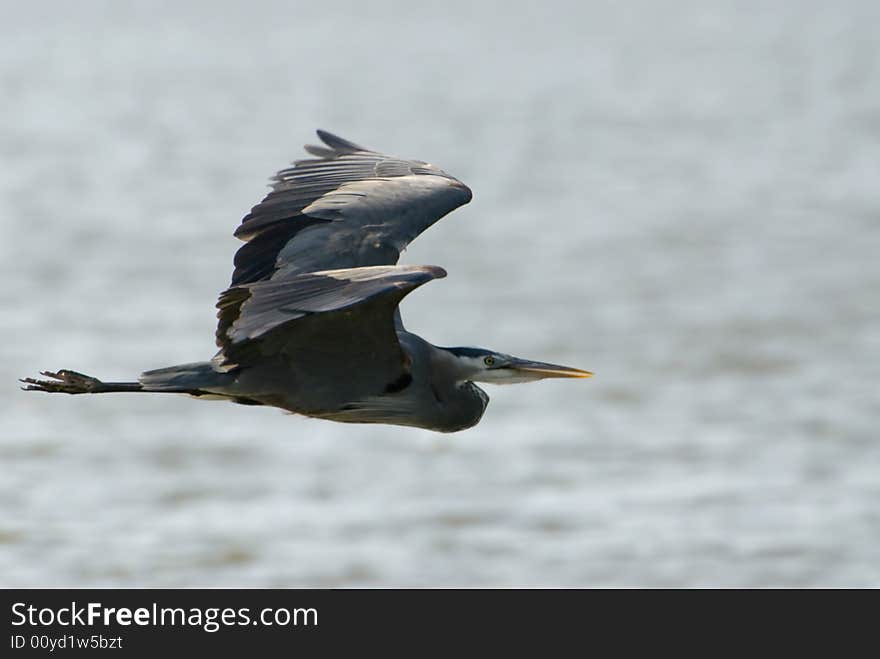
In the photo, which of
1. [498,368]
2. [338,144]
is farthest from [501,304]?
[498,368]

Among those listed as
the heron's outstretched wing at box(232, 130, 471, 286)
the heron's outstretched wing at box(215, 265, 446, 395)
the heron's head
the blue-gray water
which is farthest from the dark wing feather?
the blue-gray water

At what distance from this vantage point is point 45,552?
53.2ft

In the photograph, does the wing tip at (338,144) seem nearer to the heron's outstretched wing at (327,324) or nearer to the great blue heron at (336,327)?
the great blue heron at (336,327)

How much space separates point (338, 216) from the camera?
7.71 metres

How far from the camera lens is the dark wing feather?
241 inches

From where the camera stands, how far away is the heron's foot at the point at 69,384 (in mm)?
7066

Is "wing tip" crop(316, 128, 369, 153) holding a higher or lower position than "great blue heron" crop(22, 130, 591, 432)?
higher

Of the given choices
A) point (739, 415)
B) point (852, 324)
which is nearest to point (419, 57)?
point (852, 324)

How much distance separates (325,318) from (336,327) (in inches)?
3.2

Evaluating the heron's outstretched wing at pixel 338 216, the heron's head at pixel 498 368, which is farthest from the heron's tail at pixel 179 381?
the heron's head at pixel 498 368

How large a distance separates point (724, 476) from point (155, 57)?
25886 mm

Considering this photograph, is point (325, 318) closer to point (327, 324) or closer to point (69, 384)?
point (327, 324)

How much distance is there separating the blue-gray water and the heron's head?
316 inches

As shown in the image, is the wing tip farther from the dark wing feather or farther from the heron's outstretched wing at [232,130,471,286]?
the dark wing feather
